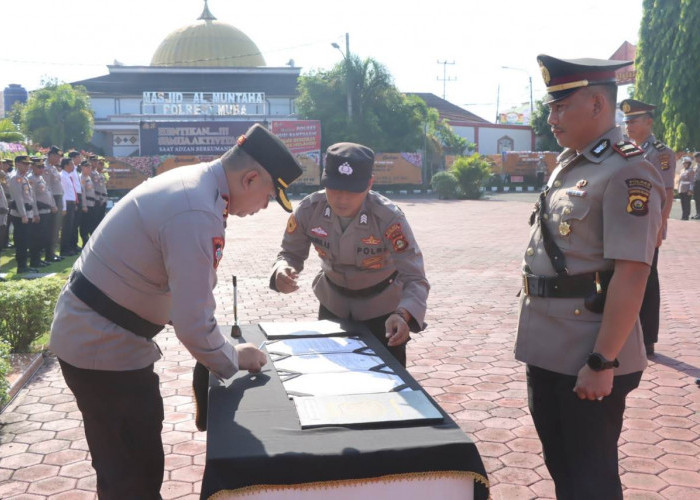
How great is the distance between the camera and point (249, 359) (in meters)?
2.51

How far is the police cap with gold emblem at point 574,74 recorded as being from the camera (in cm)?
234

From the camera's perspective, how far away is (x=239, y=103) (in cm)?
4838

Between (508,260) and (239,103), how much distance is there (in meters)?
39.4

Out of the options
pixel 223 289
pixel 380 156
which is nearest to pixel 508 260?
pixel 223 289

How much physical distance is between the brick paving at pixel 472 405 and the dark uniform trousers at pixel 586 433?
1.13 meters

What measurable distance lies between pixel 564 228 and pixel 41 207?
11.7 metres

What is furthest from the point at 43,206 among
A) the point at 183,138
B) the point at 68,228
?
the point at 183,138

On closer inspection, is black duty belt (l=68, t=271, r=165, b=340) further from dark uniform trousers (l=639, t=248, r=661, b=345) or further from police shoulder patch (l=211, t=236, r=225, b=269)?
dark uniform trousers (l=639, t=248, r=661, b=345)

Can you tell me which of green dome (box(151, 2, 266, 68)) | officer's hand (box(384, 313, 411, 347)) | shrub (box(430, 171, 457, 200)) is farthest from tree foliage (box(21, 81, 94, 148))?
officer's hand (box(384, 313, 411, 347))

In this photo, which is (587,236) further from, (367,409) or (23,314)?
(23,314)

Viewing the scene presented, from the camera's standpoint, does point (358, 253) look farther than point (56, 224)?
No

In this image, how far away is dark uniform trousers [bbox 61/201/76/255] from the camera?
13.6m

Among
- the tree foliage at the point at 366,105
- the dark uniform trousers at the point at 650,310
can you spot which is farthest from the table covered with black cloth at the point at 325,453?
the tree foliage at the point at 366,105

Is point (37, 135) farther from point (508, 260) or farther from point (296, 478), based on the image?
point (296, 478)
